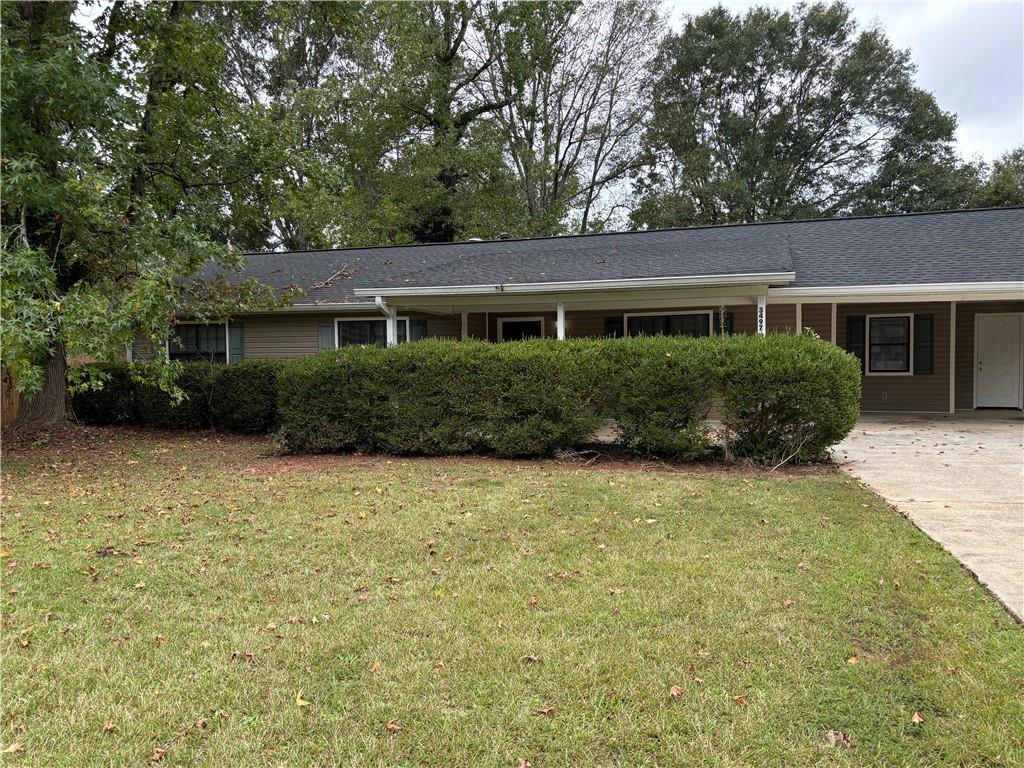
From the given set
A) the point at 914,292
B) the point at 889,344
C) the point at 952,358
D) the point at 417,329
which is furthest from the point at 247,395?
the point at 952,358

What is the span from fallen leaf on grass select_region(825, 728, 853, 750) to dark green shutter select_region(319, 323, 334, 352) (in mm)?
13425

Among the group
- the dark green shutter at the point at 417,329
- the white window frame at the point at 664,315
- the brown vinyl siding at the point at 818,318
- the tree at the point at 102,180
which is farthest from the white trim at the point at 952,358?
the tree at the point at 102,180

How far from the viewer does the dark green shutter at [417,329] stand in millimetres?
14430

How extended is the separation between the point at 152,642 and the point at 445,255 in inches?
559

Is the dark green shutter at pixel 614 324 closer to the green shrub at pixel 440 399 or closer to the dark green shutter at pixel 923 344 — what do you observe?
the dark green shutter at pixel 923 344

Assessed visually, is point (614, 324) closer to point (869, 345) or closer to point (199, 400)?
point (869, 345)

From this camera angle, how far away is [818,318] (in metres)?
13.4

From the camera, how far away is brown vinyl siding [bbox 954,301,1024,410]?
13078 millimetres

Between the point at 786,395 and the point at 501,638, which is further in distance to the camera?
the point at 786,395

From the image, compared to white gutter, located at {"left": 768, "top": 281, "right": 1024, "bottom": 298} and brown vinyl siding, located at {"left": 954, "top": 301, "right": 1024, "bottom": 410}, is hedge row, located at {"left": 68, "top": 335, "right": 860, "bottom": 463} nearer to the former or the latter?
white gutter, located at {"left": 768, "top": 281, "right": 1024, "bottom": 298}

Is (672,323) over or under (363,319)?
under

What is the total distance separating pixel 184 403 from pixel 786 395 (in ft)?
34.8

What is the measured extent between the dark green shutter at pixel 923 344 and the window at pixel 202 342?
14844 mm

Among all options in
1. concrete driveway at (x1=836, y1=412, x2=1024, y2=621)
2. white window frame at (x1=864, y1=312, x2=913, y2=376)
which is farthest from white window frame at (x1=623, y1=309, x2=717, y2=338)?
concrete driveway at (x1=836, y1=412, x2=1024, y2=621)
